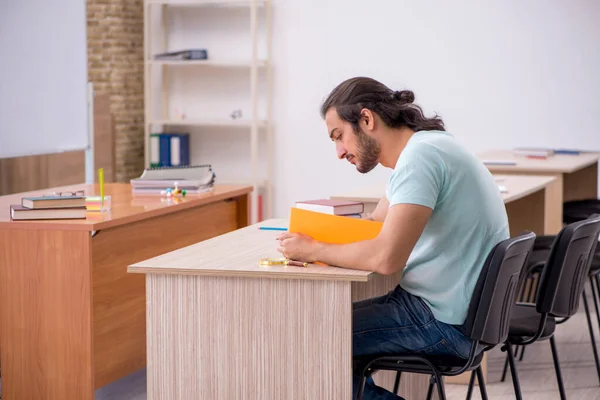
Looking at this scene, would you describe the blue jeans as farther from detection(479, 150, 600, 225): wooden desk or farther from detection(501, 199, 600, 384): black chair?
detection(479, 150, 600, 225): wooden desk

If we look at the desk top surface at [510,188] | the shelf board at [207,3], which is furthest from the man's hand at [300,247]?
the shelf board at [207,3]

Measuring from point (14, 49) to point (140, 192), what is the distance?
1612 millimetres

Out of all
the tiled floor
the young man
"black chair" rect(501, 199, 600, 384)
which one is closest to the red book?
the young man

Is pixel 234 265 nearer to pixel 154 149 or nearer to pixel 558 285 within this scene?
pixel 558 285

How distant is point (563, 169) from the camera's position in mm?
5117

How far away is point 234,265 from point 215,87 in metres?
5.50

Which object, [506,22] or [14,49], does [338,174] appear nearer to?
[506,22]

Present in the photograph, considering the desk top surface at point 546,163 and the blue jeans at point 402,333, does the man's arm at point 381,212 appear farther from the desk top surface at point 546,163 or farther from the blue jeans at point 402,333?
the desk top surface at point 546,163

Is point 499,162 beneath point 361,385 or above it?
above

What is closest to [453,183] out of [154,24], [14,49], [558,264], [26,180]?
[558,264]

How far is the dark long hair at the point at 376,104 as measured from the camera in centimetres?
254

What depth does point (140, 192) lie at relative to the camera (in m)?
4.43

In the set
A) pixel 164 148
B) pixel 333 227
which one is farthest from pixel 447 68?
pixel 333 227

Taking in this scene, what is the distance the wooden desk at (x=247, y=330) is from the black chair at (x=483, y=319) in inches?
6.1
